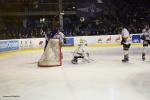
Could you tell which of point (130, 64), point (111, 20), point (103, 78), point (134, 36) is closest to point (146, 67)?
point (130, 64)

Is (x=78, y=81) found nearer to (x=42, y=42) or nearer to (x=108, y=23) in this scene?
(x=42, y=42)

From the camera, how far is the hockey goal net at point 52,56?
1474 cm

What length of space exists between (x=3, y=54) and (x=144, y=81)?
10.8 metres

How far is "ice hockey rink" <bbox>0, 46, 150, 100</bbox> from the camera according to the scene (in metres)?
8.93

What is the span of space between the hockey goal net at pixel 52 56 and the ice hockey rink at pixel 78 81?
1.41ft

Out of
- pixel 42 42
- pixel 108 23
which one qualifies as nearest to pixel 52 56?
pixel 42 42

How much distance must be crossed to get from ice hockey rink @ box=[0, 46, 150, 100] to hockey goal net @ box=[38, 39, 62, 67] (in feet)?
1.41

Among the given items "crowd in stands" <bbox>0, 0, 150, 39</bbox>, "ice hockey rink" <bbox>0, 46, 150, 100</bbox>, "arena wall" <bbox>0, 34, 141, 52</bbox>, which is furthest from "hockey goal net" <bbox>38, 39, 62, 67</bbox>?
"crowd in stands" <bbox>0, 0, 150, 39</bbox>

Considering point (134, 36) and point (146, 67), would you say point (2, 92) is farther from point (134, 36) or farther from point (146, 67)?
point (134, 36)

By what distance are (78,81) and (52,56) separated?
416 centimetres

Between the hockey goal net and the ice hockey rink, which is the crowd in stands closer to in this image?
the hockey goal net

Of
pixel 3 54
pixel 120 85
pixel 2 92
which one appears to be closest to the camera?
pixel 2 92

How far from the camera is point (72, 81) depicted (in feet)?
35.9

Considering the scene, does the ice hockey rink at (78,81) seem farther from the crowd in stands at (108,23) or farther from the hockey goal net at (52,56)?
the crowd in stands at (108,23)
